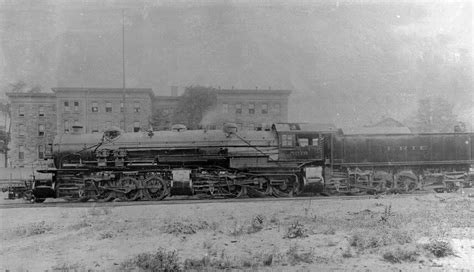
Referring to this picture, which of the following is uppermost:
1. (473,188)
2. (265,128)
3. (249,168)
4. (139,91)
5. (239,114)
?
(139,91)

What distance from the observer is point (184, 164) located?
1453 cm

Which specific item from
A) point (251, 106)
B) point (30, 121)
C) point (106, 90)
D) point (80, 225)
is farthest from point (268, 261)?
point (30, 121)

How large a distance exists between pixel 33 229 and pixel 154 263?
461 centimetres

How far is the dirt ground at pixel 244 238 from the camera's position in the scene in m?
6.49

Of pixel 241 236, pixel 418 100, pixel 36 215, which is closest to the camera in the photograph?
pixel 241 236

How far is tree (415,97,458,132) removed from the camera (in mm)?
43188

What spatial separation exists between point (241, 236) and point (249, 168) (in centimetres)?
637

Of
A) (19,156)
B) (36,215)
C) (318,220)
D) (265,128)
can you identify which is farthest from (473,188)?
(19,156)

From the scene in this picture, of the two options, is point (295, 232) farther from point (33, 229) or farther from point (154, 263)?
point (33, 229)

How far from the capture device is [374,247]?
7.23m

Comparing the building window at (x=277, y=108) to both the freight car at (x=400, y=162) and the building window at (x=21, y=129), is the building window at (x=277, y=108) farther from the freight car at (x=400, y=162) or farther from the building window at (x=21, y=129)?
the building window at (x=21, y=129)

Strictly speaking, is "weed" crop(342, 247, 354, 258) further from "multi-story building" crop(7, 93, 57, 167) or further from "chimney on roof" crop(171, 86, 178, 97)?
"multi-story building" crop(7, 93, 57, 167)

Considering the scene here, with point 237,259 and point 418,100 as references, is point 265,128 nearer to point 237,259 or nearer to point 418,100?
point 237,259

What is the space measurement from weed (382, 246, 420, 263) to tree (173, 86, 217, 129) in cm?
3951
